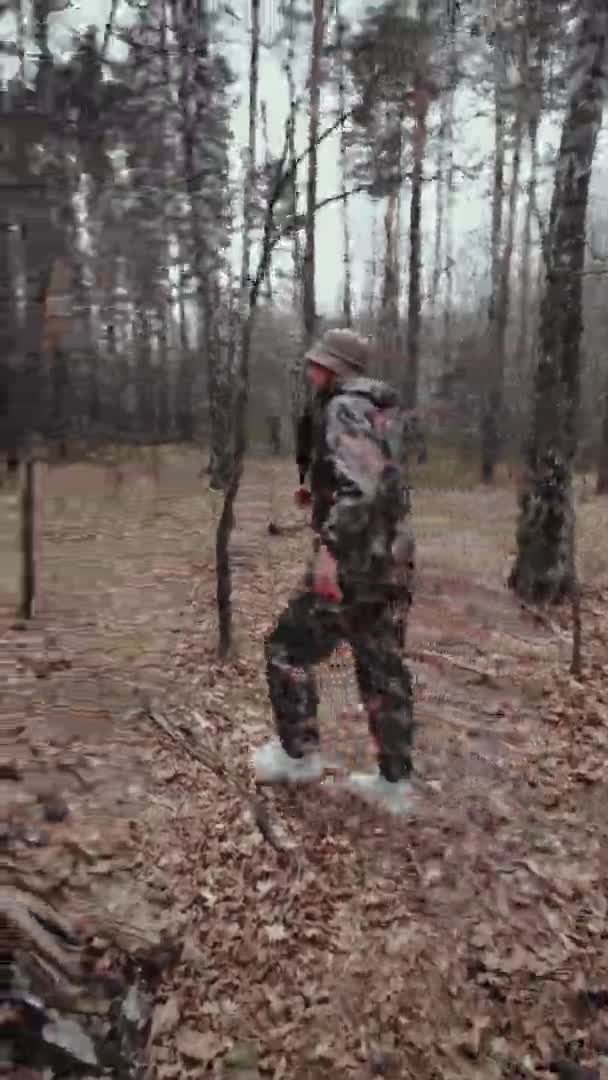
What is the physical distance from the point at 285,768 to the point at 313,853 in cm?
52

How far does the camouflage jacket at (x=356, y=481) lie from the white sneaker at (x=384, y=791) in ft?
3.34

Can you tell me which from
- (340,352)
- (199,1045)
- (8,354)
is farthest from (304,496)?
(8,354)

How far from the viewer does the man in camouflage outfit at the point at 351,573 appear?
365cm

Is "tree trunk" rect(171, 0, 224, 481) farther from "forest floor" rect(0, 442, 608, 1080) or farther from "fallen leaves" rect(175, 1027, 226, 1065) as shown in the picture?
"fallen leaves" rect(175, 1027, 226, 1065)

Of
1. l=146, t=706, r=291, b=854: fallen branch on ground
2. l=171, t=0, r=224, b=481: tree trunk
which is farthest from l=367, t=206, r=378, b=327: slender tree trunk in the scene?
l=146, t=706, r=291, b=854: fallen branch on ground

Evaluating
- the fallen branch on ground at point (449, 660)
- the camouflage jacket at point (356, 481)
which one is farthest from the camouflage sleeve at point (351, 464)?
the fallen branch on ground at point (449, 660)

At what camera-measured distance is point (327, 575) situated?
12.4 ft

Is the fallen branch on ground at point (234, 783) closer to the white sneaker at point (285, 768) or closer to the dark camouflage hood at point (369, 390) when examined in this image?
the white sneaker at point (285, 768)

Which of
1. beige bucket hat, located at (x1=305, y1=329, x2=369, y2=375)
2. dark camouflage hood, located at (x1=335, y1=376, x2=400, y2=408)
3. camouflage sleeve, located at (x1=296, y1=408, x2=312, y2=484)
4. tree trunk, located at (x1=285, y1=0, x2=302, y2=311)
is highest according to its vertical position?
tree trunk, located at (x1=285, y1=0, x2=302, y2=311)

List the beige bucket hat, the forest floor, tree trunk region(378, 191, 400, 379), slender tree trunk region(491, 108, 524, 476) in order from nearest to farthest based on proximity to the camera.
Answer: the forest floor, the beige bucket hat, slender tree trunk region(491, 108, 524, 476), tree trunk region(378, 191, 400, 379)

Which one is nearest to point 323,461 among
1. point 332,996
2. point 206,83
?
point 332,996

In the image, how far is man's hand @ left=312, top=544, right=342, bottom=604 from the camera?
376cm

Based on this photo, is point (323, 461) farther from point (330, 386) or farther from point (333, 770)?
point (333, 770)

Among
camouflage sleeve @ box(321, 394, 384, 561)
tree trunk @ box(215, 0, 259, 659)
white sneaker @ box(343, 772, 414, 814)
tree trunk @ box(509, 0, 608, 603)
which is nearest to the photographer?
camouflage sleeve @ box(321, 394, 384, 561)
